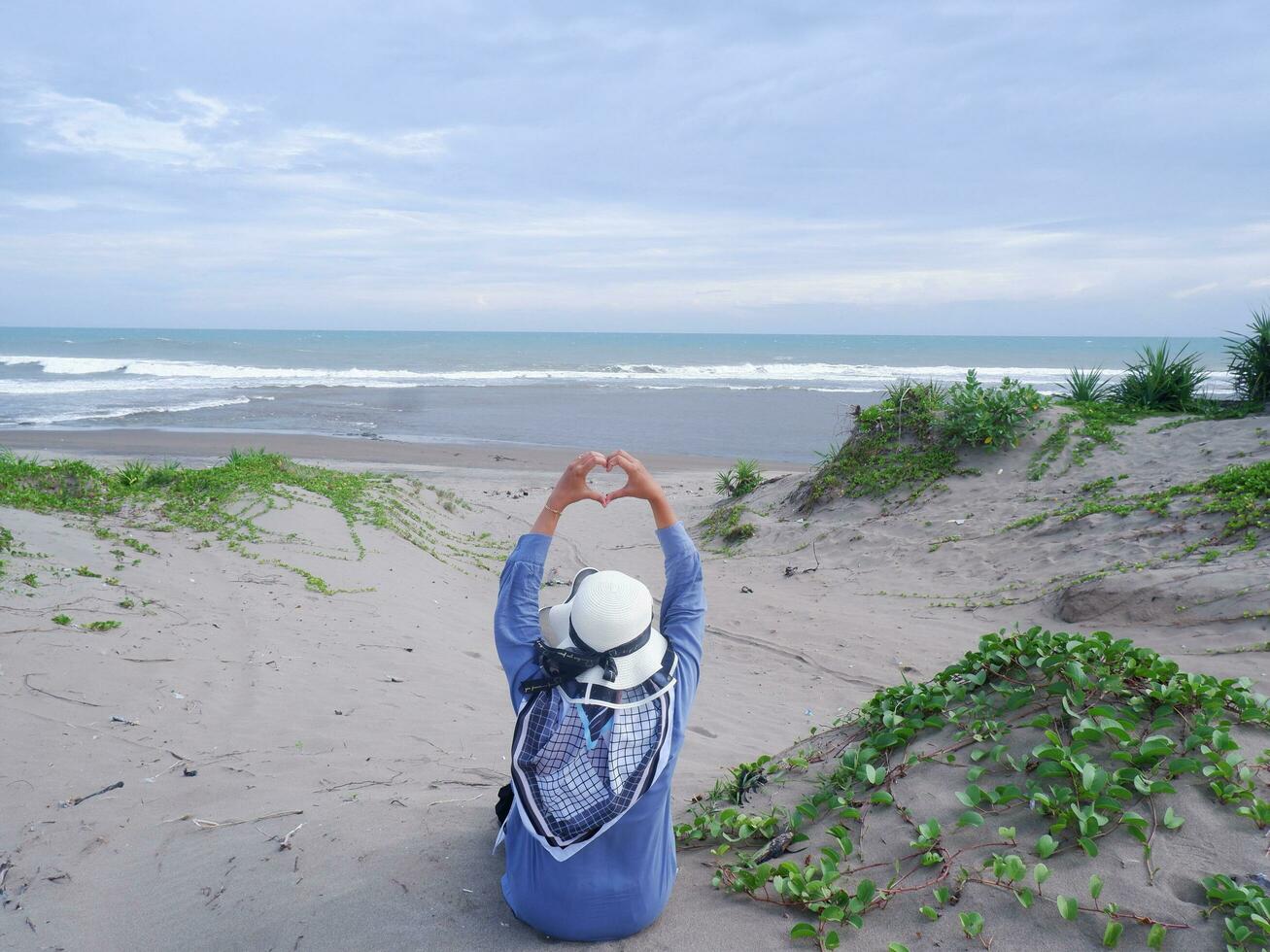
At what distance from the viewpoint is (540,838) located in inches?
101

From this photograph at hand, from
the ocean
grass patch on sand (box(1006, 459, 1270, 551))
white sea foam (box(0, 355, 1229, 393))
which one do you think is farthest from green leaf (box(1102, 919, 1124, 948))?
white sea foam (box(0, 355, 1229, 393))

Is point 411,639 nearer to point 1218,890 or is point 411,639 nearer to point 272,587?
point 272,587

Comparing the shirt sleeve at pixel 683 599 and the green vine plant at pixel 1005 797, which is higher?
the shirt sleeve at pixel 683 599

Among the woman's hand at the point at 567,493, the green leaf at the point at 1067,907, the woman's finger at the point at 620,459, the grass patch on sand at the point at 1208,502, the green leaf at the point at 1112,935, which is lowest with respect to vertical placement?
the green leaf at the point at 1112,935

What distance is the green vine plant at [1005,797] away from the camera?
2625mm

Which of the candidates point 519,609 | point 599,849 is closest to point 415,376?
point 519,609

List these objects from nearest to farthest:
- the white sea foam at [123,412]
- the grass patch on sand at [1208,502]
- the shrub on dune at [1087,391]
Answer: the grass patch on sand at [1208,502], the shrub on dune at [1087,391], the white sea foam at [123,412]

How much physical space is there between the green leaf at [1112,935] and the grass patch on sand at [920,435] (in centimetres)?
798

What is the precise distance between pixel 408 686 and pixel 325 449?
1413 cm

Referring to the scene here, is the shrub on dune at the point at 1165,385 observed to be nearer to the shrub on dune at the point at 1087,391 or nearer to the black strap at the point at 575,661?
the shrub on dune at the point at 1087,391

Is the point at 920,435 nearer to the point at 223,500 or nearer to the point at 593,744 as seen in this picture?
the point at 223,500

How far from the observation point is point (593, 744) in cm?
250

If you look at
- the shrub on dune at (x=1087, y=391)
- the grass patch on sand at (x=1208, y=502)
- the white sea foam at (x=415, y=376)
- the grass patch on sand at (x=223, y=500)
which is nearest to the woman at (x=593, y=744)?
the grass patch on sand at (x=223, y=500)

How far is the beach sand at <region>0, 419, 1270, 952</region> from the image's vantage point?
291cm
